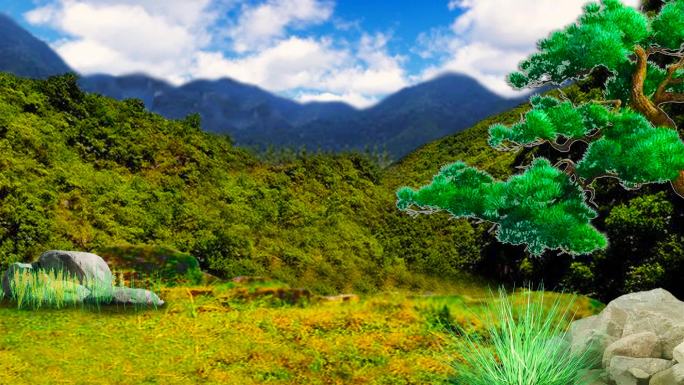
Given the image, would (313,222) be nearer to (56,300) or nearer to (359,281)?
(359,281)

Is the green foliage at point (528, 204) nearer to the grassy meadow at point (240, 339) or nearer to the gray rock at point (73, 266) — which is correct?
the grassy meadow at point (240, 339)

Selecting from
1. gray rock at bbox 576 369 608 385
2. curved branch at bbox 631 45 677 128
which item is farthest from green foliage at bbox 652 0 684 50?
gray rock at bbox 576 369 608 385

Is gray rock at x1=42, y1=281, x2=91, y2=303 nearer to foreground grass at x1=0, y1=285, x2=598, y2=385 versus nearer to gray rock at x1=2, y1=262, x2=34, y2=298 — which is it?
foreground grass at x1=0, y1=285, x2=598, y2=385

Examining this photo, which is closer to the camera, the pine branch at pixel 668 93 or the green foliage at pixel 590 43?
the green foliage at pixel 590 43

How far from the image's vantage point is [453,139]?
31.9m

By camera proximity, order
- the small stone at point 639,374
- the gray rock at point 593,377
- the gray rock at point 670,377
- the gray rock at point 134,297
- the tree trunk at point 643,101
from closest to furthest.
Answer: the gray rock at point 670,377 → the small stone at point 639,374 → the gray rock at point 593,377 → the tree trunk at point 643,101 → the gray rock at point 134,297

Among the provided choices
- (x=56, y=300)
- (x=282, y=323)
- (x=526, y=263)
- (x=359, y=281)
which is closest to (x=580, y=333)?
(x=282, y=323)

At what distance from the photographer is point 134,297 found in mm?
8688

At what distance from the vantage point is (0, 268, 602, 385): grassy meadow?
6258 mm

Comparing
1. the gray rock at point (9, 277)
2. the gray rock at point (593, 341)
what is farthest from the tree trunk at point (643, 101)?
the gray rock at point (9, 277)

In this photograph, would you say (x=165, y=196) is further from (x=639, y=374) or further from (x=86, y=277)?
(x=639, y=374)

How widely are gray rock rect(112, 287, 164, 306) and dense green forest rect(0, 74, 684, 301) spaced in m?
2.62

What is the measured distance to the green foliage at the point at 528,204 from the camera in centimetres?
539

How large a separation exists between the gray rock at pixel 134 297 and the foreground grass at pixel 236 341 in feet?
0.56
